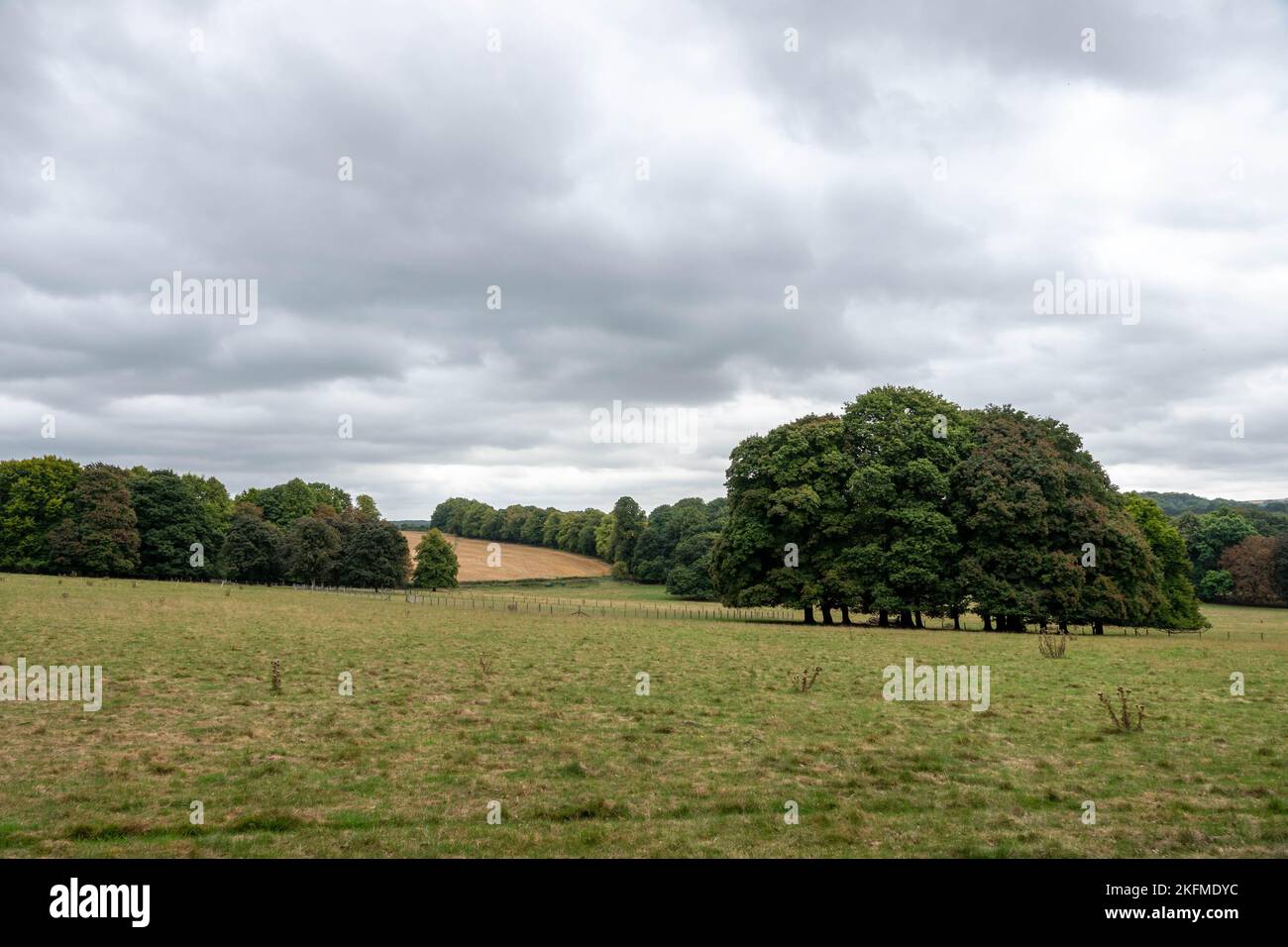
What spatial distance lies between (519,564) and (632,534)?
21.5m

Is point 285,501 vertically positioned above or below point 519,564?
above

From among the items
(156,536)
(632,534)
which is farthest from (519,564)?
(156,536)

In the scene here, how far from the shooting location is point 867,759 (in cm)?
1292

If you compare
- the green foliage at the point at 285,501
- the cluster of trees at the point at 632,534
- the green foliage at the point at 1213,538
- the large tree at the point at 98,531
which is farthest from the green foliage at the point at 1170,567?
the green foliage at the point at 285,501

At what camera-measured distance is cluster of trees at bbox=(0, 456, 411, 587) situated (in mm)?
83625

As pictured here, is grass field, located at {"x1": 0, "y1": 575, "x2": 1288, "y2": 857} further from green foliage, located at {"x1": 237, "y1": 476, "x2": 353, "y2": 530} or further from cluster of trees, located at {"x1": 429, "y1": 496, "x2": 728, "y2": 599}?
green foliage, located at {"x1": 237, "y1": 476, "x2": 353, "y2": 530}

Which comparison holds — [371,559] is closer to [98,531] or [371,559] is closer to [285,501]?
[98,531]

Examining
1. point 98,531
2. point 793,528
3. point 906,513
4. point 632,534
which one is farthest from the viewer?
point 632,534

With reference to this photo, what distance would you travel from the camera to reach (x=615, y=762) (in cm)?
1267

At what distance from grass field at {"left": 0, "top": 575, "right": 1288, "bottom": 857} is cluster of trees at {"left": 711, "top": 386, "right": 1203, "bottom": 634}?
783 inches

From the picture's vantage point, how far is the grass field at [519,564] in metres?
125

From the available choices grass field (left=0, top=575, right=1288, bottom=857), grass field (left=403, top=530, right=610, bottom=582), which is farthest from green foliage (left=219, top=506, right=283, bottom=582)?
grass field (left=0, top=575, right=1288, bottom=857)

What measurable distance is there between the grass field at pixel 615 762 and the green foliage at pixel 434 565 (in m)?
74.6
